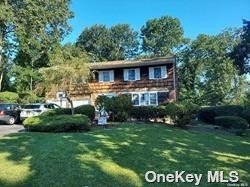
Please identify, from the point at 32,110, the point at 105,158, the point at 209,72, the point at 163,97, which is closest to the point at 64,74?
the point at 32,110

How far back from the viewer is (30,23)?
1667 inches

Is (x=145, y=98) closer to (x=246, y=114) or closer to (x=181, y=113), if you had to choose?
→ (x=246, y=114)

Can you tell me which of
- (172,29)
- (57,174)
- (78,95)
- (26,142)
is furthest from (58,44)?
(57,174)

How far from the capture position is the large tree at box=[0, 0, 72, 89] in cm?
4134

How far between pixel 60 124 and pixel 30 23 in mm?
25325

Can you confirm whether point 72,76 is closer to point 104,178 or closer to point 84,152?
point 84,152

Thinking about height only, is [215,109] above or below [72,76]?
below

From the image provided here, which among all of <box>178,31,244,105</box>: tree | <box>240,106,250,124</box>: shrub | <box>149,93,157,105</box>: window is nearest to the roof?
<box>149,93,157,105</box>: window

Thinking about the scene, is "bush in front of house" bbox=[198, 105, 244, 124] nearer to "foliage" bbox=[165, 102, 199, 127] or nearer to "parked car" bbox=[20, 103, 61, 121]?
"foliage" bbox=[165, 102, 199, 127]

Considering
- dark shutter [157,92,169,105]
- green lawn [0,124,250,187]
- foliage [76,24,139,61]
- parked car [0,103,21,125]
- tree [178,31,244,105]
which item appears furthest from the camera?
foliage [76,24,139,61]

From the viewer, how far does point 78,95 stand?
40.3m

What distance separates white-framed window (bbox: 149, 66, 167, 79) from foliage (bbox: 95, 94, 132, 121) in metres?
11.8

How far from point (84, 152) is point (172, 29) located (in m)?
57.3

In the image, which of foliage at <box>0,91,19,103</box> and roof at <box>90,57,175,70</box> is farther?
foliage at <box>0,91,19,103</box>
